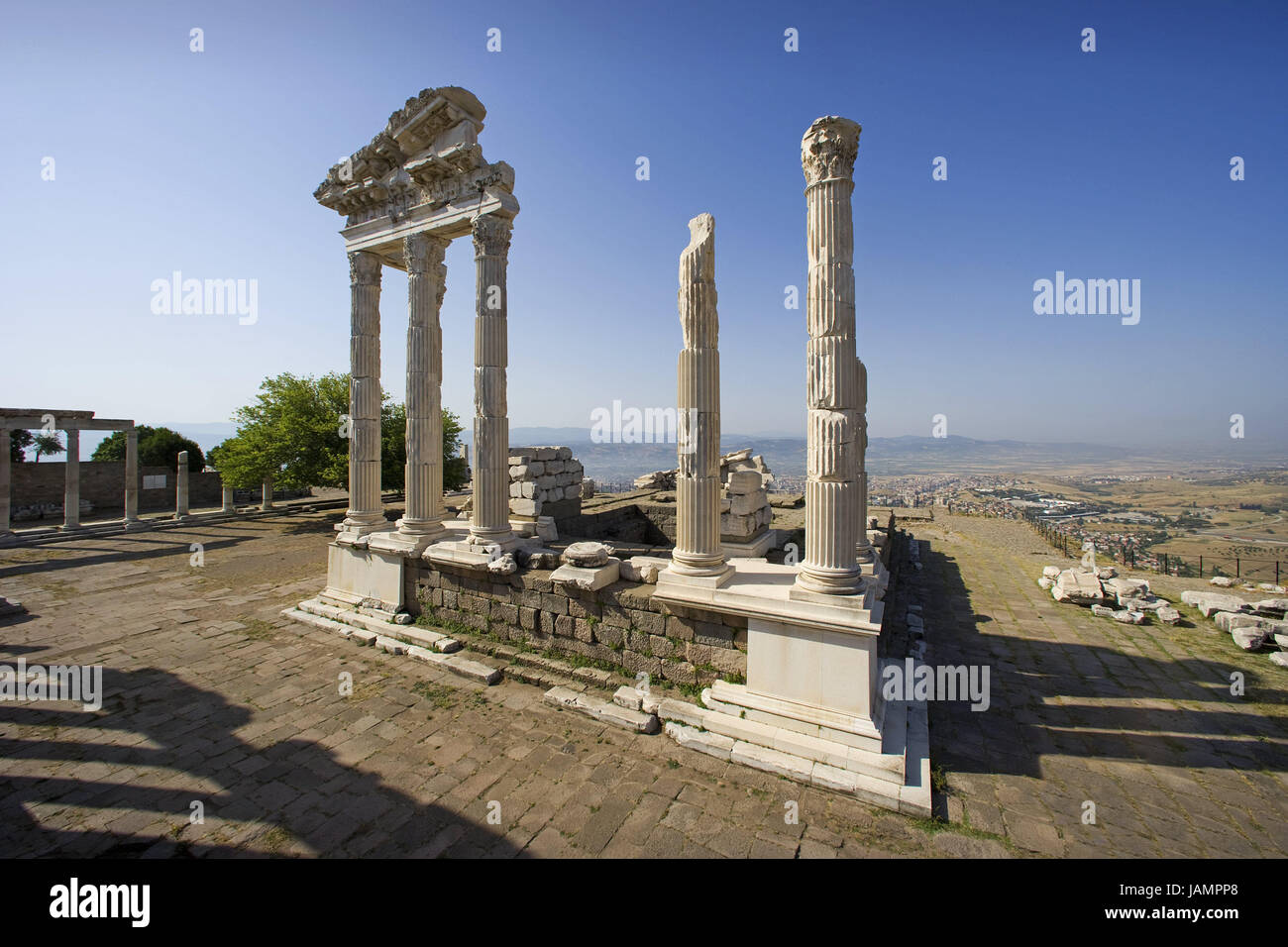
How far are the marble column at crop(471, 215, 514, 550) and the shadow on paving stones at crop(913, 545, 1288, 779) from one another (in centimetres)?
763

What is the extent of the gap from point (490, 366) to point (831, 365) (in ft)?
20.0

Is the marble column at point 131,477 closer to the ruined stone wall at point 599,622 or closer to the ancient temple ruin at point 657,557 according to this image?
the ancient temple ruin at point 657,557

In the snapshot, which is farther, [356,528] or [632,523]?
[632,523]

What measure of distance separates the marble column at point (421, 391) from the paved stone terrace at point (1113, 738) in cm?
947

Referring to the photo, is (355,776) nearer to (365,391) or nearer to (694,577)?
(694,577)

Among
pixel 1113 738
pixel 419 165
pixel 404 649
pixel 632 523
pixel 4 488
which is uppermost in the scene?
pixel 419 165

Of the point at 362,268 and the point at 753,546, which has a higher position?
the point at 362,268

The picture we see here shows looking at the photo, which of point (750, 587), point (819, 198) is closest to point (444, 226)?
point (819, 198)

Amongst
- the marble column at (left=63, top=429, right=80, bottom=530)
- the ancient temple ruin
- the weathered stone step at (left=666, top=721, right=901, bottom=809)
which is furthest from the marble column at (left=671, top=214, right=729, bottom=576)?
the marble column at (left=63, top=429, right=80, bottom=530)

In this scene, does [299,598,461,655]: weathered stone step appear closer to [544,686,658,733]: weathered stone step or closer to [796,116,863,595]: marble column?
[544,686,658,733]: weathered stone step

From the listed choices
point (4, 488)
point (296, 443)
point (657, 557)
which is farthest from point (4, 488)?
point (657, 557)

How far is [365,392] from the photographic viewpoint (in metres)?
11.2

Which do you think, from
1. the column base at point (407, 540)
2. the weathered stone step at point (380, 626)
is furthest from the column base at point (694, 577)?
the column base at point (407, 540)

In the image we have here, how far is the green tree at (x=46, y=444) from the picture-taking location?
1581 inches
